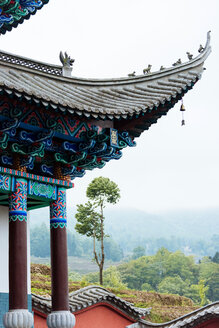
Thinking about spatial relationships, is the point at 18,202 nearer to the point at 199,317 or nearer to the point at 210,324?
the point at 199,317

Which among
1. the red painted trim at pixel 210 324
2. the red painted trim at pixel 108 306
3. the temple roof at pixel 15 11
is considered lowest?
the red painted trim at pixel 210 324

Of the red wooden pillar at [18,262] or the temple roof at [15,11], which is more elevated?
the temple roof at [15,11]

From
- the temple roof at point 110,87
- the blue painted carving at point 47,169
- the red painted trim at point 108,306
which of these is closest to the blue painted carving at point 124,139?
the temple roof at point 110,87

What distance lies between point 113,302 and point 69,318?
6.85 m

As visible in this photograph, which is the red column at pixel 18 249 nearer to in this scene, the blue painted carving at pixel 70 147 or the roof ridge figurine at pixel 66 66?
the blue painted carving at pixel 70 147

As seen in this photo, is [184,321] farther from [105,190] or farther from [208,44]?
[105,190]

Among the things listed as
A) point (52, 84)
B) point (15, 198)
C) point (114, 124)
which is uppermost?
point (52, 84)

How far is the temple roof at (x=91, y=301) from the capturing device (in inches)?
507

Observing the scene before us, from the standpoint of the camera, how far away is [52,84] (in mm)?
9445

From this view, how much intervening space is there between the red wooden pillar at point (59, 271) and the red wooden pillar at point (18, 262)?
68cm

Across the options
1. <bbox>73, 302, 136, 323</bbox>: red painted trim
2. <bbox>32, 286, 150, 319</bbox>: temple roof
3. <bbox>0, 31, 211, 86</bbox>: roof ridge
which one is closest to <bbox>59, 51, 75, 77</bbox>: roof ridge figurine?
<bbox>0, 31, 211, 86</bbox>: roof ridge

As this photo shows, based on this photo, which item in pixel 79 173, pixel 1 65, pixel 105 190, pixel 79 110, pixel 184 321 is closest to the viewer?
pixel 79 110

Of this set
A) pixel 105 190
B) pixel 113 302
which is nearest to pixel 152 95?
pixel 113 302

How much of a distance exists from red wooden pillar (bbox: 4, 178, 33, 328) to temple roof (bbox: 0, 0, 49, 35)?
3690 mm
